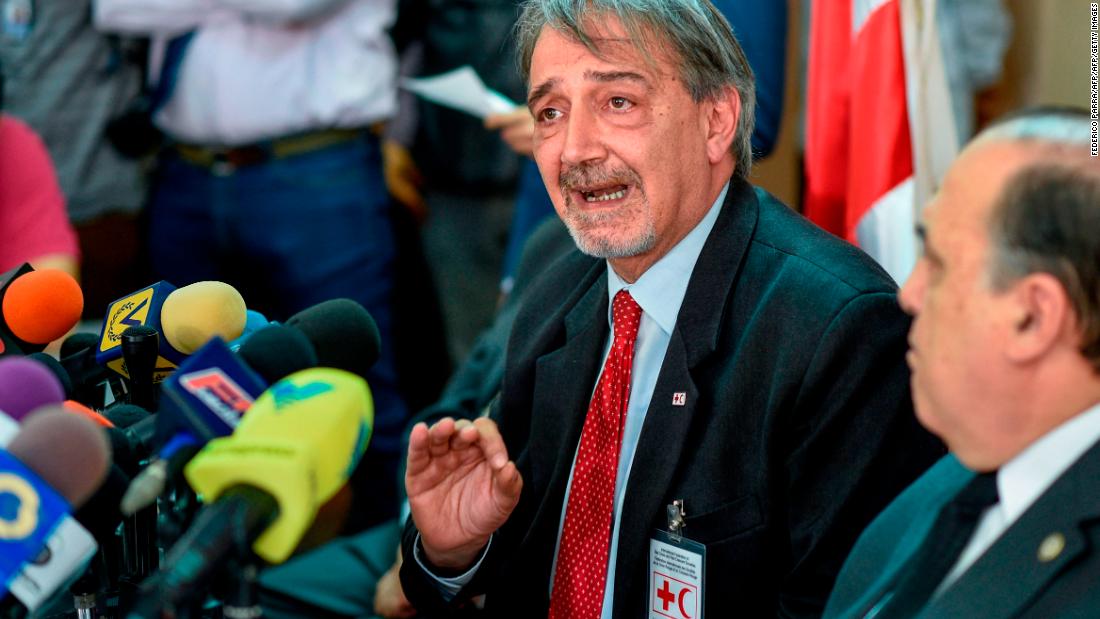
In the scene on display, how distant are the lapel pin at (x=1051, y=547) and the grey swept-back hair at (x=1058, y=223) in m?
0.16

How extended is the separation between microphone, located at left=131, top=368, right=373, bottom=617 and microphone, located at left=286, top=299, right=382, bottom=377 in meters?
0.23

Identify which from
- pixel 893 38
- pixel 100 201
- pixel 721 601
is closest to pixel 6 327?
pixel 721 601

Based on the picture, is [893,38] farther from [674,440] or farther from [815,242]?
[674,440]

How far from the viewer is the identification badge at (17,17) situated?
11.8ft

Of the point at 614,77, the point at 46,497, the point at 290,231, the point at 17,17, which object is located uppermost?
the point at 614,77

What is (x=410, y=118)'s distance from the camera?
4.00 m

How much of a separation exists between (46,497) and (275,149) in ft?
8.45

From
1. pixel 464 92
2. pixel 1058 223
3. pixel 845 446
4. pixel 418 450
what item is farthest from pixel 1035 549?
pixel 464 92

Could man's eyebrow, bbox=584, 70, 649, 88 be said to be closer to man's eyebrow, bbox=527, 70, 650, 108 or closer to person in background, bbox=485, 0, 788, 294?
man's eyebrow, bbox=527, 70, 650, 108

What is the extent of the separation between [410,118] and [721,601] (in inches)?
99.0

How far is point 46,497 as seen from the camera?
3.89 feet

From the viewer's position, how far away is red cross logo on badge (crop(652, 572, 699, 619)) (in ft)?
5.83

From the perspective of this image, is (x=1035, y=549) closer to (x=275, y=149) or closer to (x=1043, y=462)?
(x=1043, y=462)

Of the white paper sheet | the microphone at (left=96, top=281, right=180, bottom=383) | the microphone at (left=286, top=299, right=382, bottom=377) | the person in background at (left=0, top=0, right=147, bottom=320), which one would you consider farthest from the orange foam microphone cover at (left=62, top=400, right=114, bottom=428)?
the person in background at (left=0, top=0, right=147, bottom=320)
